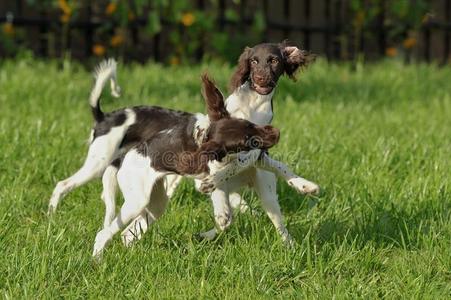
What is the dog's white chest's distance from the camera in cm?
462

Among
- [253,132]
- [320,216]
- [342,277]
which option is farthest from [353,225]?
[253,132]

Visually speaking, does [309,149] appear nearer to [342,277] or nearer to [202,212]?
[202,212]

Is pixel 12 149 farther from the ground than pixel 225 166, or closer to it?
closer to it

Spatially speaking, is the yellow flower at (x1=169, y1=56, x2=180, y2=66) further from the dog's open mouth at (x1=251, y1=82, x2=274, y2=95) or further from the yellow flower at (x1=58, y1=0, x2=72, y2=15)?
the dog's open mouth at (x1=251, y1=82, x2=274, y2=95)

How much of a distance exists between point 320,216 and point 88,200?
4.62ft

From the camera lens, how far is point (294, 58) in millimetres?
4777

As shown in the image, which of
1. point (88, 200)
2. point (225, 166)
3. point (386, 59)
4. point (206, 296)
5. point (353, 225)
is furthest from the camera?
point (386, 59)

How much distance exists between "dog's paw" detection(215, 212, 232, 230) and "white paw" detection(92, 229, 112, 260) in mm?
534

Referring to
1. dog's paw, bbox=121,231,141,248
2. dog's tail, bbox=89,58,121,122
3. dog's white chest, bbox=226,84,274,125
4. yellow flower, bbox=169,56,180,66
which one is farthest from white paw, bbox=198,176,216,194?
yellow flower, bbox=169,56,180,66

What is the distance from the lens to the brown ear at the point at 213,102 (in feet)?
14.2

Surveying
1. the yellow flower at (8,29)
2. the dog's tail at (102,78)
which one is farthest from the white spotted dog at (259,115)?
the yellow flower at (8,29)

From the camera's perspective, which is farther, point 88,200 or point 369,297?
point 88,200

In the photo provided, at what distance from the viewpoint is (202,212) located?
543 centimetres

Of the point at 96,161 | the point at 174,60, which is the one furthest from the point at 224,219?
the point at 174,60
